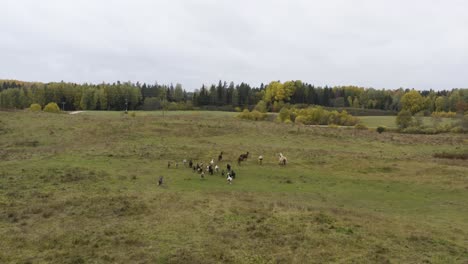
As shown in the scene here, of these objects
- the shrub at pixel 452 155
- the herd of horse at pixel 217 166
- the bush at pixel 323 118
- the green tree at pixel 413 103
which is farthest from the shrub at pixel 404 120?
the green tree at pixel 413 103

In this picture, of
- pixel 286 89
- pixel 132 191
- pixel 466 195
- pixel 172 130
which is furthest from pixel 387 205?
pixel 286 89

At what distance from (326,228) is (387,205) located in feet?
31.0

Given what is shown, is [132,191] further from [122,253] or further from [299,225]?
[299,225]

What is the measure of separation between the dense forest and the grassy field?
104 m

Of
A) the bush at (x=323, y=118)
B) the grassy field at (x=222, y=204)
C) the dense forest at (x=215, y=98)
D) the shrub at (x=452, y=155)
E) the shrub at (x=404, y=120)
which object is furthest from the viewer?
the dense forest at (x=215, y=98)

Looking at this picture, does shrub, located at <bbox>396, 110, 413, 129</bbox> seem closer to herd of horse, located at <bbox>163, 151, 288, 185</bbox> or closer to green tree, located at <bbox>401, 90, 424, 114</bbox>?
herd of horse, located at <bbox>163, 151, 288, 185</bbox>

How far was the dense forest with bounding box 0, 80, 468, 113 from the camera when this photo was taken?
149125 mm

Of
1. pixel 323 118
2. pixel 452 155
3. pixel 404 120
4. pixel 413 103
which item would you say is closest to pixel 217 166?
pixel 452 155

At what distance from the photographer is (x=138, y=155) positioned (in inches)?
1688

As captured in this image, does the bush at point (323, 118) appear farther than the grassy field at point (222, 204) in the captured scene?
Yes

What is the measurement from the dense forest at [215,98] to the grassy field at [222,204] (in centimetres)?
10365

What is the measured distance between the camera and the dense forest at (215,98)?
149 m

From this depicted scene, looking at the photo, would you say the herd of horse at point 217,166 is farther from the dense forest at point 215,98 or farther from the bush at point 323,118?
the dense forest at point 215,98

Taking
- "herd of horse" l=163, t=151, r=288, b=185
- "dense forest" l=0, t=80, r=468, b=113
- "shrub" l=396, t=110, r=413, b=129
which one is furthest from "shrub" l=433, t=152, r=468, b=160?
"dense forest" l=0, t=80, r=468, b=113
